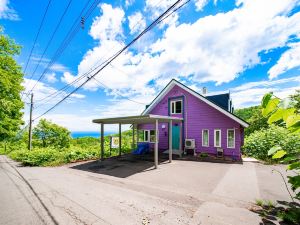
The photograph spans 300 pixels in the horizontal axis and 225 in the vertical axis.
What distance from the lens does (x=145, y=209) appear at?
479cm

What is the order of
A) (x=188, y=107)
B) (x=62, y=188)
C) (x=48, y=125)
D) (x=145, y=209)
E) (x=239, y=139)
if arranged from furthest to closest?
(x=48, y=125) → (x=188, y=107) → (x=239, y=139) → (x=62, y=188) → (x=145, y=209)

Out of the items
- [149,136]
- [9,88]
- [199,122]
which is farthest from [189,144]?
[9,88]

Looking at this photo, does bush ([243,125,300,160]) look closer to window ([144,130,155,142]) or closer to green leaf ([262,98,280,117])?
window ([144,130,155,142])

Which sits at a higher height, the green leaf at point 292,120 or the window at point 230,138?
the green leaf at point 292,120

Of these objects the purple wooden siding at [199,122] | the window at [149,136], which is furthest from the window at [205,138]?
the window at [149,136]

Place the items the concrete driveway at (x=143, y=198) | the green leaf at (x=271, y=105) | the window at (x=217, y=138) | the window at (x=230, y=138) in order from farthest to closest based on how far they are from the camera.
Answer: the window at (x=217, y=138)
the window at (x=230, y=138)
the concrete driveway at (x=143, y=198)
the green leaf at (x=271, y=105)

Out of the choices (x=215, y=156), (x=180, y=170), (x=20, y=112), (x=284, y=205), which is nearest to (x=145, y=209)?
(x=284, y=205)

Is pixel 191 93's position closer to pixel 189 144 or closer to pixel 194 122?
pixel 194 122

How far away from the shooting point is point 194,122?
1464cm

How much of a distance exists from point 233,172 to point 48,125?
80.0 feet

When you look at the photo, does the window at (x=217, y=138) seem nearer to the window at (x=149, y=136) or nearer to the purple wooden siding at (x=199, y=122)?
the purple wooden siding at (x=199, y=122)

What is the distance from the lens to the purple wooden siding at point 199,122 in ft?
41.6

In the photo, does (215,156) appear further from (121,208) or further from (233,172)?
(121,208)

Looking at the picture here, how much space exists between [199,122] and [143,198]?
33.0 ft
